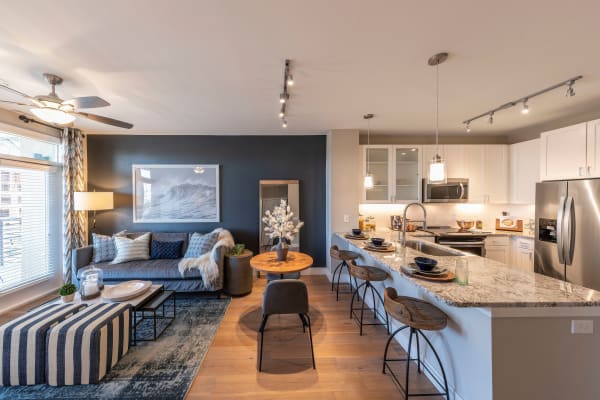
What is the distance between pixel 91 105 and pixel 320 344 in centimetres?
326

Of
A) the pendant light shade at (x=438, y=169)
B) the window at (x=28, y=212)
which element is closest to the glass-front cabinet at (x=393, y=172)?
the pendant light shade at (x=438, y=169)

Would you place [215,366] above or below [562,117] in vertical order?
below

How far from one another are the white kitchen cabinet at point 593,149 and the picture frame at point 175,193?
5.35 meters

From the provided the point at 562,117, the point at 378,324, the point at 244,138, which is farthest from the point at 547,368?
the point at 244,138

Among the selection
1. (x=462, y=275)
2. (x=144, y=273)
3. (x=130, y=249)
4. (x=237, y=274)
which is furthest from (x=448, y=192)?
(x=130, y=249)

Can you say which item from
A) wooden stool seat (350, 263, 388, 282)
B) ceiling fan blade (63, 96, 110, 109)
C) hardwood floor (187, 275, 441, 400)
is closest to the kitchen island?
hardwood floor (187, 275, 441, 400)

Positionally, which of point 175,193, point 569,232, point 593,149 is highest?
point 593,149

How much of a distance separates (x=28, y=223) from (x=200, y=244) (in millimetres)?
2495

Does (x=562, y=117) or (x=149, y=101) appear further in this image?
(x=562, y=117)

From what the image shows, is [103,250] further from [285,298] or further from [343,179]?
[343,179]

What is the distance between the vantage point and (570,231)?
2805 millimetres

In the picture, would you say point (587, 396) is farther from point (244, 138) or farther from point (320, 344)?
point (244, 138)

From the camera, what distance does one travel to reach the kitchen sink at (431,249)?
8.54ft

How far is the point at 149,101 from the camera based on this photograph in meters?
2.96
